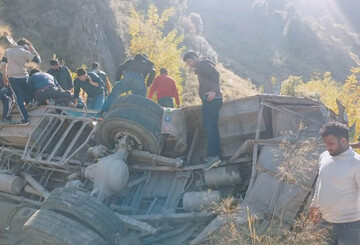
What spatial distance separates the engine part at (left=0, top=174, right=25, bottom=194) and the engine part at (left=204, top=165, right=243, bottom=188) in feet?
9.76

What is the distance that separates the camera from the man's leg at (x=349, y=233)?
3086 mm

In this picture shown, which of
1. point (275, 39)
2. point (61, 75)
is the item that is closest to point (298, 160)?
point (61, 75)

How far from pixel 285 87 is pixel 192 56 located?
Answer: 25.5 meters

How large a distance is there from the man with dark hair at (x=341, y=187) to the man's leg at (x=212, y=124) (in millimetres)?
2295

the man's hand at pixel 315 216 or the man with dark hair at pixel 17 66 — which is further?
the man with dark hair at pixel 17 66

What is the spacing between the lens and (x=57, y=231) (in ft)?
13.1

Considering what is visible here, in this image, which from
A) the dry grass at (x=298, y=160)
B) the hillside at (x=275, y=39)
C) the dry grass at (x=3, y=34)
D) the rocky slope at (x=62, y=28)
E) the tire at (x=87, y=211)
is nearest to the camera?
the dry grass at (x=298, y=160)

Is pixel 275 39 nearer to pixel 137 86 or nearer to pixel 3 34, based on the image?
pixel 3 34

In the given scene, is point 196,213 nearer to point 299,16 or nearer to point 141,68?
point 141,68

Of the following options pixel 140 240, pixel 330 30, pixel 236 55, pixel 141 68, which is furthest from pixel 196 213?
pixel 330 30

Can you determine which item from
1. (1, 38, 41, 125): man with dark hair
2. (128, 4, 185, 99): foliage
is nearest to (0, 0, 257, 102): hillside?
(128, 4, 185, 99): foliage

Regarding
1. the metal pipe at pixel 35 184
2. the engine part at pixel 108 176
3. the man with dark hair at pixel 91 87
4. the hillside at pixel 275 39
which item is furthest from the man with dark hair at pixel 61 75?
the hillside at pixel 275 39

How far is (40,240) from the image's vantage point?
4082 millimetres

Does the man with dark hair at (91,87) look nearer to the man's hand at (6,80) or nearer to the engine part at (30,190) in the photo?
the man's hand at (6,80)
